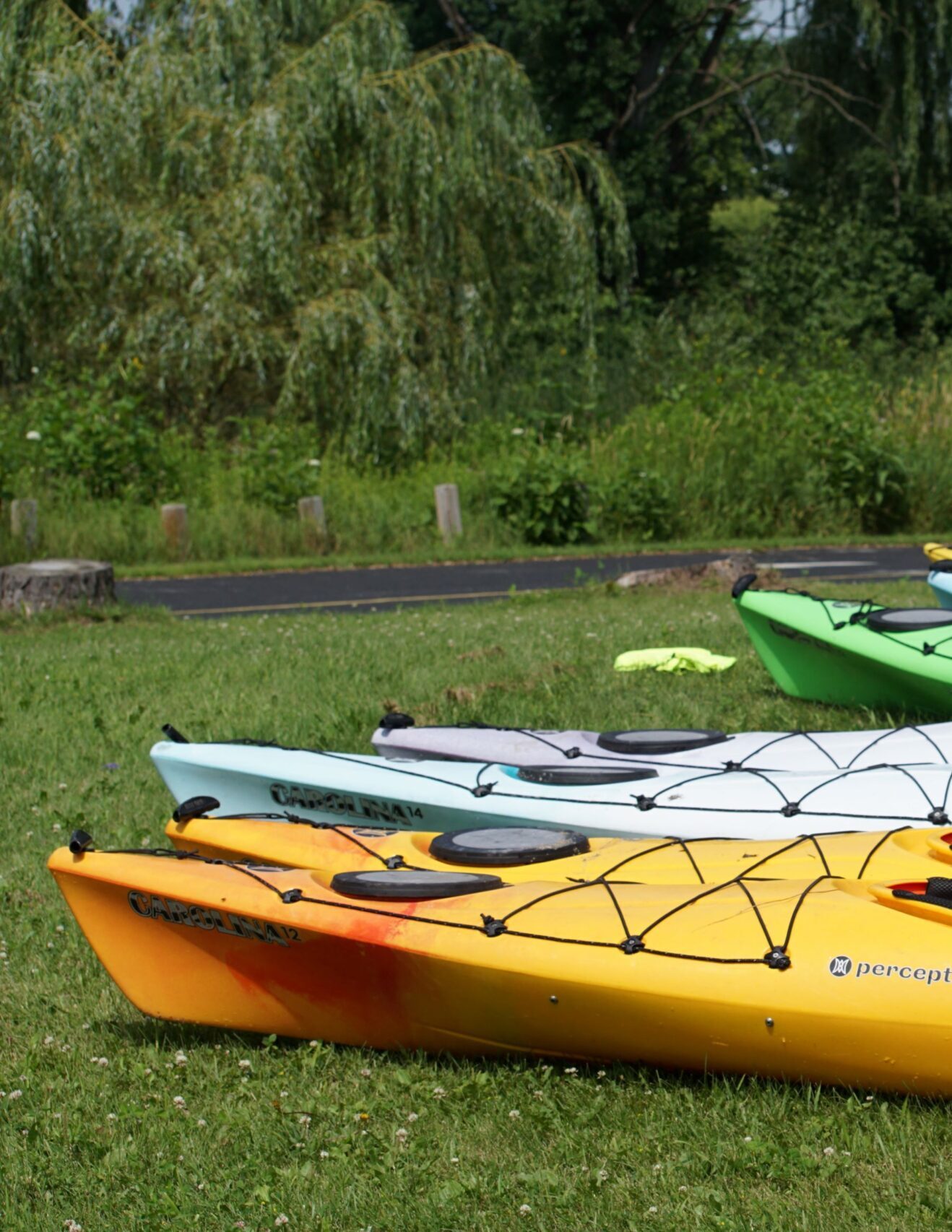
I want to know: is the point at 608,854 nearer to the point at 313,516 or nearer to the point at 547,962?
the point at 547,962

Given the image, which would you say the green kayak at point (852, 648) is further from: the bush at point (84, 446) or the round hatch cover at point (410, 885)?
the bush at point (84, 446)

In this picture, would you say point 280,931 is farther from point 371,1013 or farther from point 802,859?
point 802,859

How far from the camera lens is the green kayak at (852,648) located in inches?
226

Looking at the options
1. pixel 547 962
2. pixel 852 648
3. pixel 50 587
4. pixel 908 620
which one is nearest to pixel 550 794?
pixel 547 962

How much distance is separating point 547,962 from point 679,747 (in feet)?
5.96

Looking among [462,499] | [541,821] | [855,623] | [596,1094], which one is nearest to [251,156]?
[462,499]

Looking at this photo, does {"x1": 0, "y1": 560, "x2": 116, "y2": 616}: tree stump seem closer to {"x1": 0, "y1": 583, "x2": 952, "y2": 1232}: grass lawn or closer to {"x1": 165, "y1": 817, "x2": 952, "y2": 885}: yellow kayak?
{"x1": 0, "y1": 583, "x2": 952, "y2": 1232}: grass lawn

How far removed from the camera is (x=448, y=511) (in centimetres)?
1466

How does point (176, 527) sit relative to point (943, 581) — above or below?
above

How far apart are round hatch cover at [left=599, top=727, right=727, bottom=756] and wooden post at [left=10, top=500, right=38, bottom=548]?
31.2 ft

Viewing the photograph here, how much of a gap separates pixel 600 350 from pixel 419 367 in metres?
6.26

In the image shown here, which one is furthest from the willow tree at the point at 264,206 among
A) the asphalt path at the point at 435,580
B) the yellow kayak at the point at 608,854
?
the yellow kayak at the point at 608,854

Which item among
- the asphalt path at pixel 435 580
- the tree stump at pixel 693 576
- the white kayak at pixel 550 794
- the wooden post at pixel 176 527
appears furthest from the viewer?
the wooden post at pixel 176 527

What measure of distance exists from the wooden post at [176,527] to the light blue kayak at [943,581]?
8962 millimetres
